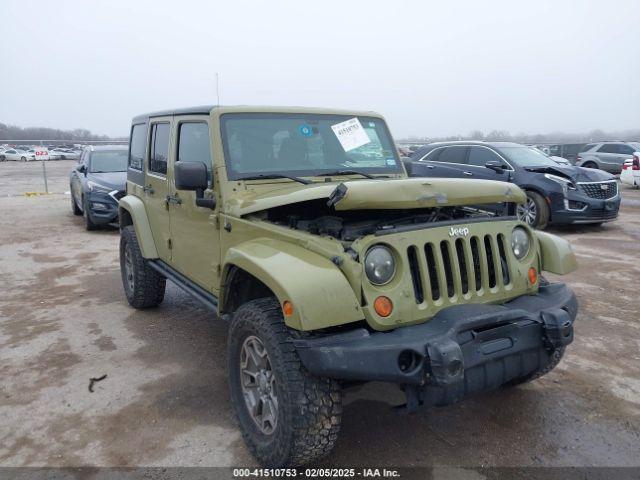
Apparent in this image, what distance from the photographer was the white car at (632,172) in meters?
15.9

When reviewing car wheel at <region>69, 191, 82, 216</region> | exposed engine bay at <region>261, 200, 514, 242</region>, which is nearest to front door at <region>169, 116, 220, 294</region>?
exposed engine bay at <region>261, 200, 514, 242</region>

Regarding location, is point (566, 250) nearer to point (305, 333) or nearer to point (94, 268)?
point (305, 333)

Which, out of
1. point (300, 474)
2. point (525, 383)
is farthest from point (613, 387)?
point (300, 474)

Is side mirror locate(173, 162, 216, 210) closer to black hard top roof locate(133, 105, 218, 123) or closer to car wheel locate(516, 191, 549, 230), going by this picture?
black hard top roof locate(133, 105, 218, 123)

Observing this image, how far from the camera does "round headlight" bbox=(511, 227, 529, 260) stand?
3.12 metres

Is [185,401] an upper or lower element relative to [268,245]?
lower

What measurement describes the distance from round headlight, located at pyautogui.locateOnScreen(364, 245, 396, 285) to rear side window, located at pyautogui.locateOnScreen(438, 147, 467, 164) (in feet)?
27.5

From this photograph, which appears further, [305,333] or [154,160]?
[154,160]

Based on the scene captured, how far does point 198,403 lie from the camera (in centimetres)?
350

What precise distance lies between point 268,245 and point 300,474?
1.21 meters

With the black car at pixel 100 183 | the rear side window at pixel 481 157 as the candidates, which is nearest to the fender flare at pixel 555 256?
the rear side window at pixel 481 157

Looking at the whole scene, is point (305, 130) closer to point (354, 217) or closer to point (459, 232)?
point (354, 217)

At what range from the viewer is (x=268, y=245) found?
291 centimetres

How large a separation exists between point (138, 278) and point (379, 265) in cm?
334
